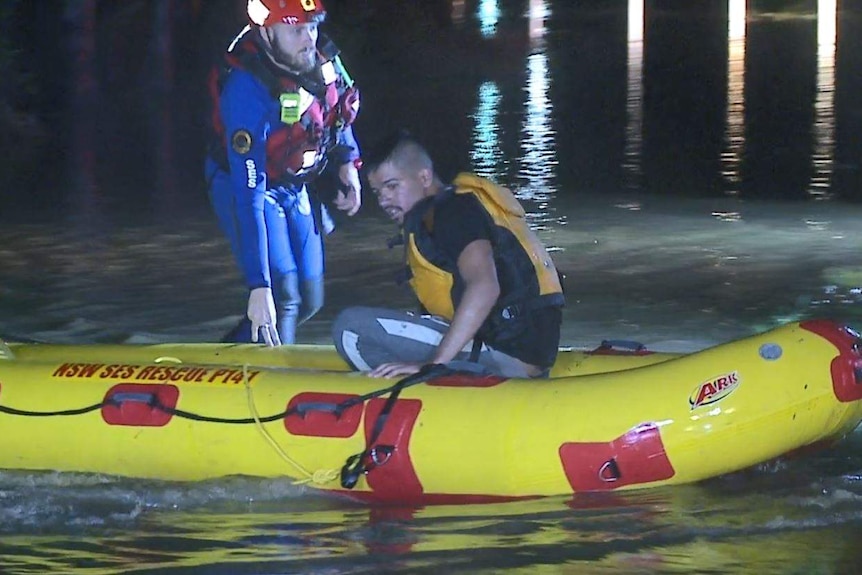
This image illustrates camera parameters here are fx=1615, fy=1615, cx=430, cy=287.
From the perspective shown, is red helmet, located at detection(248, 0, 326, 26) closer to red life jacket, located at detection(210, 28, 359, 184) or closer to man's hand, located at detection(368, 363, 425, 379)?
red life jacket, located at detection(210, 28, 359, 184)

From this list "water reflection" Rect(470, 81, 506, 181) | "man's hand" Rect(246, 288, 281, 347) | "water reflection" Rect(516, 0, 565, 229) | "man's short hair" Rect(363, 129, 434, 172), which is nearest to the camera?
"man's short hair" Rect(363, 129, 434, 172)

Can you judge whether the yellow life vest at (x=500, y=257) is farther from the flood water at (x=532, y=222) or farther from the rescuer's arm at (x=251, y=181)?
the rescuer's arm at (x=251, y=181)

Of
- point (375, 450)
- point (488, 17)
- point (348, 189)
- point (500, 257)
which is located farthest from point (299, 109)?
point (488, 17)

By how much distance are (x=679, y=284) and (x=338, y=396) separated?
A: 3.72 meters

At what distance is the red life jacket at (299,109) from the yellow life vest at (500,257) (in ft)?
4.11

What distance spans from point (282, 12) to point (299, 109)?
39 centimetres

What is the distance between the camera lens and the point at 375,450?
207 inches

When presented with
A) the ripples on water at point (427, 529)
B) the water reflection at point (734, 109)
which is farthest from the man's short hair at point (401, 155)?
the water reflection at point (734, 109)

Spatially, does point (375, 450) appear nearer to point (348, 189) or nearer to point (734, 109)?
point (348, 189)

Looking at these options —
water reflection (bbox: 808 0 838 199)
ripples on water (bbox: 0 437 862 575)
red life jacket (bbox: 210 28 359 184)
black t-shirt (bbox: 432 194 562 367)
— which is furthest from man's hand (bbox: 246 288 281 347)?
water reflection (bbox: 808 0 838 199)

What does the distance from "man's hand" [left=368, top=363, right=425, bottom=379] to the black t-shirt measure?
1.01ft

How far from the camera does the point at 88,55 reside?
20.1 metres

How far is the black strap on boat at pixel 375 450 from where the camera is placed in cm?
525

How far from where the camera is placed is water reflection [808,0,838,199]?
12.0 m
